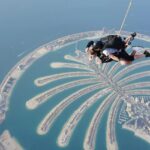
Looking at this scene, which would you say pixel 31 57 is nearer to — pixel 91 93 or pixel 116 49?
pixel 91 93

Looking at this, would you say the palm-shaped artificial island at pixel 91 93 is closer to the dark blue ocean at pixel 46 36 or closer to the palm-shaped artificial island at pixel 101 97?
the palm-shaped artificial island at pixel 101 97

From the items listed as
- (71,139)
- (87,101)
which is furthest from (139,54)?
(87,101)

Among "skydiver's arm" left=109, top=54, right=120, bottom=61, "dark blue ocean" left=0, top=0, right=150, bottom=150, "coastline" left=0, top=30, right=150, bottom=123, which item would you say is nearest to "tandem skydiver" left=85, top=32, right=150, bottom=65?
"skydiver's arm" left=109, top=54, right=120, bottom=61

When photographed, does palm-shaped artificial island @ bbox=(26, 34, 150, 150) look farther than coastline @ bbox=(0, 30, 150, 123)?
No

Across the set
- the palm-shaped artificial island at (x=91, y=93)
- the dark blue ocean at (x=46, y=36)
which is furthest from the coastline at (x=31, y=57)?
the dark blue ocean at (x=46, y=36)

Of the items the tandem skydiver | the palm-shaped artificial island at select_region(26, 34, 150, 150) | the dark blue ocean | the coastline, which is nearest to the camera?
the tandem skydiver

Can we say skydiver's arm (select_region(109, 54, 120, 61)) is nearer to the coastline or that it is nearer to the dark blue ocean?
the dark blue ocean

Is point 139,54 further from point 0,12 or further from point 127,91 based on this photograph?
point 0,12

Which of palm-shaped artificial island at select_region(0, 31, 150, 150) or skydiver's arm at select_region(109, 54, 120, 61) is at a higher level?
palm-shaped artificial island at select_region(0, 31, 150, 150)
